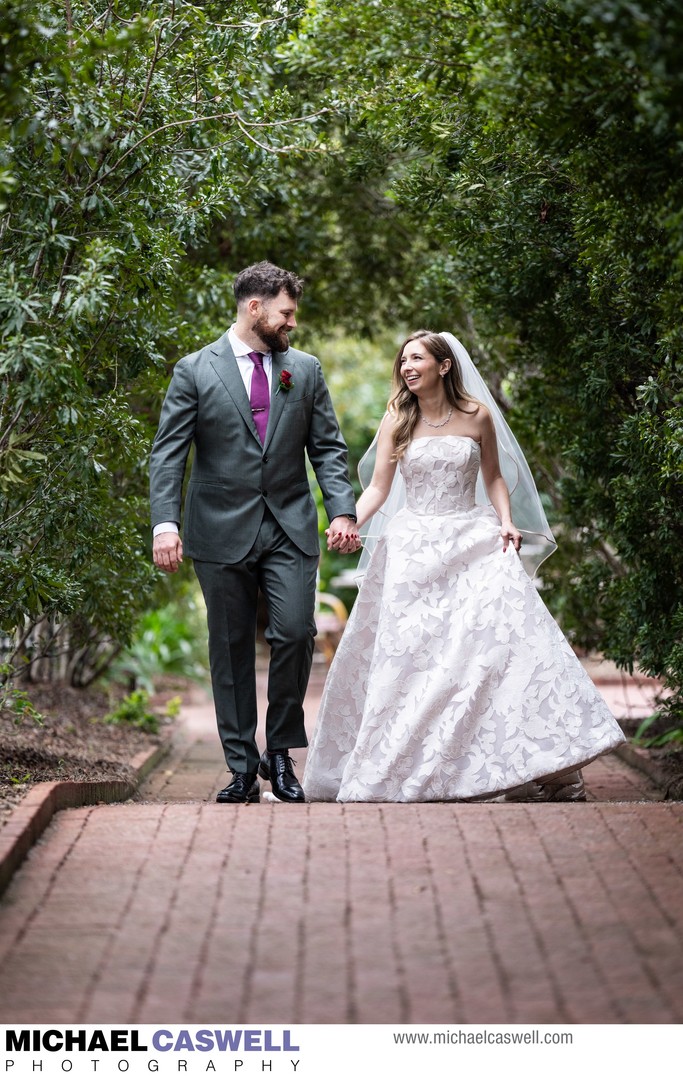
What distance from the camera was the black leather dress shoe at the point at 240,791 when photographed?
231 inches

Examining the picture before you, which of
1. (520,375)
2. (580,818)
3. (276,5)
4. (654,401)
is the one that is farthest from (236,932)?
(520,375)

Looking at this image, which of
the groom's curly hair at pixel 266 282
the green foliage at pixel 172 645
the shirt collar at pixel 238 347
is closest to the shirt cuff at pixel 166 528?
the shirt collar at pixel 238 347

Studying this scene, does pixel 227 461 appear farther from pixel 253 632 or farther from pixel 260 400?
pixel 253 632

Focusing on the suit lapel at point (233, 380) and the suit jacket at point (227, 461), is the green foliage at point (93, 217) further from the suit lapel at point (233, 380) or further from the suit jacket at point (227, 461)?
the suit lapel at point (233, 380)

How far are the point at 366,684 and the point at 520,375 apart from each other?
3.13m

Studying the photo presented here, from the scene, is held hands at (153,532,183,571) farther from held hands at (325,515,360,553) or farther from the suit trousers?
held hands at (325,515,360,553)

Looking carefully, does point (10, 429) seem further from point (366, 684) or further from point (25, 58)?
point (366, 684)

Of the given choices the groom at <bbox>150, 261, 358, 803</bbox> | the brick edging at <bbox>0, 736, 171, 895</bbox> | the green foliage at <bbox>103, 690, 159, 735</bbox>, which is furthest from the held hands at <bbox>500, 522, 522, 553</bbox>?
the green foliage at <bbox>103, 690, 159, 735</bbox>

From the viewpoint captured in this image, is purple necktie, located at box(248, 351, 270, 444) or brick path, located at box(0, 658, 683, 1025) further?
purple necktie, located at box(248, 351, 270, 444)

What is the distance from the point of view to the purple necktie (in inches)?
238

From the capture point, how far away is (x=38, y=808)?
4699 millimetres

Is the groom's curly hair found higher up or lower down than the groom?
higher up

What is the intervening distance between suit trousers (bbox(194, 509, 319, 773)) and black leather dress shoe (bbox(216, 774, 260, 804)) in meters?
0.04

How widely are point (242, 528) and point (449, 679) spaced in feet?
3.89
